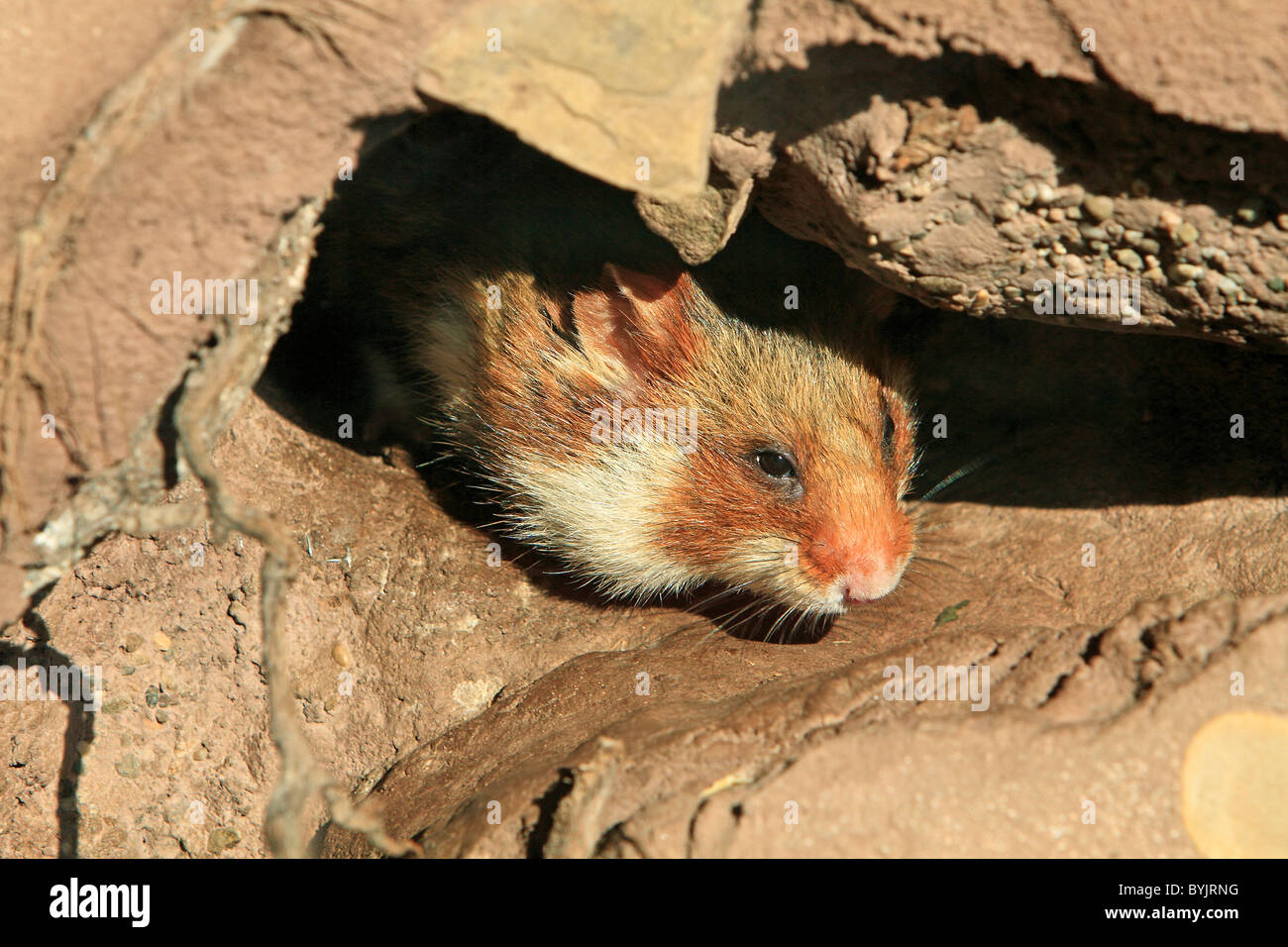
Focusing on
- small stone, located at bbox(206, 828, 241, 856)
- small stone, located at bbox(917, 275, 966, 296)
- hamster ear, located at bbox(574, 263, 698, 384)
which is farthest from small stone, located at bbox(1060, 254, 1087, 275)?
small stone, located at bbox(206, 828, 241, 856)

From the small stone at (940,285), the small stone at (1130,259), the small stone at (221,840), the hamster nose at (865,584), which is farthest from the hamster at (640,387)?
the small stone at (221,840)

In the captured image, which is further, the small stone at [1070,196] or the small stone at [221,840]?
the small stone at [221,840]

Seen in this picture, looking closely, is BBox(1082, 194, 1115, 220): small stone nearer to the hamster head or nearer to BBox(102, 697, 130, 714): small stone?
the hamster head

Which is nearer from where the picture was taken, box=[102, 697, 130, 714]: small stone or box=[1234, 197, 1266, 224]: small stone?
box=[1234, 197, 1266, 224]: small stone

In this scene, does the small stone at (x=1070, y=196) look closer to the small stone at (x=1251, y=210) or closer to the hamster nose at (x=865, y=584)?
the small stone at (x=1251, y=210)

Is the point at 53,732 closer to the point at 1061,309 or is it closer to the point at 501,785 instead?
the point at 501,785
